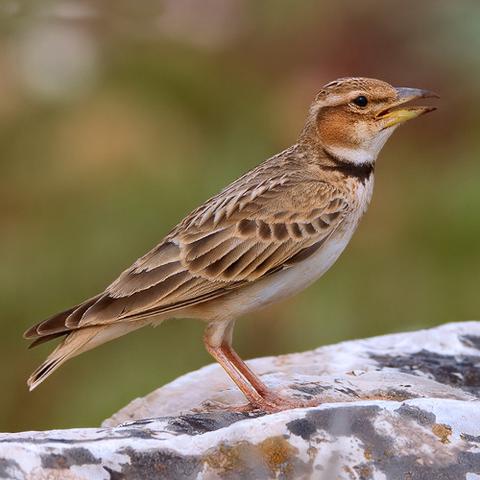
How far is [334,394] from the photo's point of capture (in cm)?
621

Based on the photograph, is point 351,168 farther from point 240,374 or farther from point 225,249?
point 240,374

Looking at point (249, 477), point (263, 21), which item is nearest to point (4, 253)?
point (263, 21)

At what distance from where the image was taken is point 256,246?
6.50 meters

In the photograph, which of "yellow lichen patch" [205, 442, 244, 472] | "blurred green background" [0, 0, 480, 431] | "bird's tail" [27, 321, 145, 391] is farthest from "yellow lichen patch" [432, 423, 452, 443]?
"blurred green background" [0, 0, 480, 431]

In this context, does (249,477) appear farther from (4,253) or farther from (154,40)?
(154,40)

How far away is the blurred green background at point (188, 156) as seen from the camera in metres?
10.0

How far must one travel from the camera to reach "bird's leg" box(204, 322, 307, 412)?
19.8ft

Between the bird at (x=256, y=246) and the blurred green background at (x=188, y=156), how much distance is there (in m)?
2.82

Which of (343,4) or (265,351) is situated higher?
(343,4)

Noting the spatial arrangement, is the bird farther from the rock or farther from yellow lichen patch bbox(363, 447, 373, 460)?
yellow lichen patch bbox(363, 447, 373, 460)

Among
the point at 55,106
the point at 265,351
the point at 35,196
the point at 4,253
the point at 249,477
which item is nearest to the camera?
the point at 249,477

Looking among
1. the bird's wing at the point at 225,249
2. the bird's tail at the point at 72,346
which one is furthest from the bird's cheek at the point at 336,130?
the bird's tail at the point at 72,346

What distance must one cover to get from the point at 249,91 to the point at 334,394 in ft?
21.1

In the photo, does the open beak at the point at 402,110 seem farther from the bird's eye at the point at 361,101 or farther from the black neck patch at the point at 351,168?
the black neck patch at the point at 351,168
